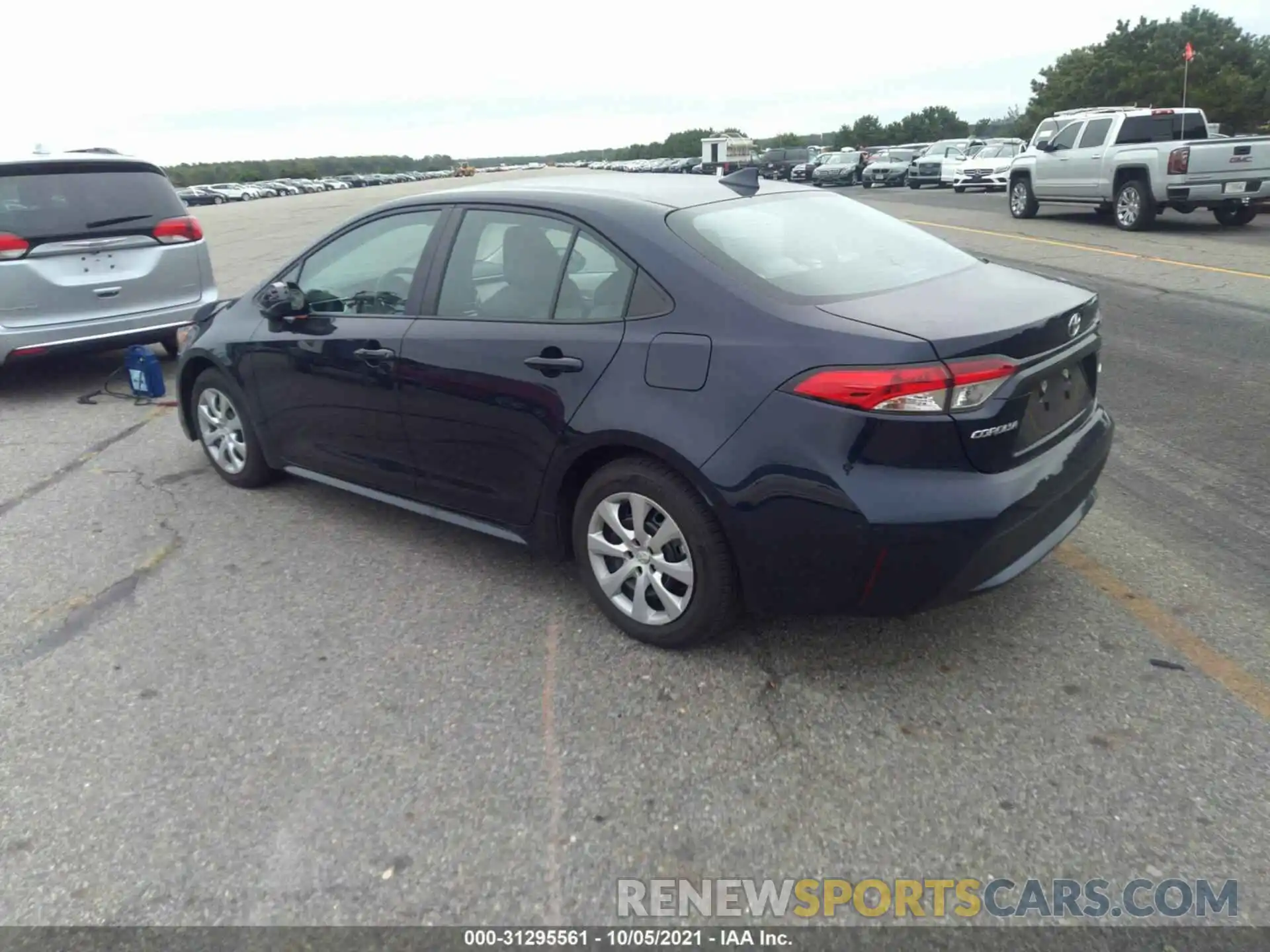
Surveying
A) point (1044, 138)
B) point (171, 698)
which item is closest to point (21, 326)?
point (171, 698)

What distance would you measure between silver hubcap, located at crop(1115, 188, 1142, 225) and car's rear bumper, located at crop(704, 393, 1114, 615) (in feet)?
51.5

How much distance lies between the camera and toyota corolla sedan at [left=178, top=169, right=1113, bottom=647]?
3.06 meters

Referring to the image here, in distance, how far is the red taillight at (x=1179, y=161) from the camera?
1556 cm

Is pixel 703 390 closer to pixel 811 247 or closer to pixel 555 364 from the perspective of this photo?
pixel 555 364

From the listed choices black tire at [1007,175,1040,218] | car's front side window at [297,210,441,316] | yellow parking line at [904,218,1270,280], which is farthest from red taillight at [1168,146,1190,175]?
car's front side window at [297,210,441,316]

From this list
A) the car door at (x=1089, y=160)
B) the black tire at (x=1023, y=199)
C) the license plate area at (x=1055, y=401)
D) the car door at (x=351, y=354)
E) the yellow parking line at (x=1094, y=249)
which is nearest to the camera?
the license plate area at (x=1055, y=401)

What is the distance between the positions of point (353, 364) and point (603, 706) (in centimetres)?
203

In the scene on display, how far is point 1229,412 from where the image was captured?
621cm

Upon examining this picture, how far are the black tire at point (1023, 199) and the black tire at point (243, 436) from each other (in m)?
17.9

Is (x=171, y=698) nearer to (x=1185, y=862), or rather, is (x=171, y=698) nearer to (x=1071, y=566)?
(x=1185, y=862)

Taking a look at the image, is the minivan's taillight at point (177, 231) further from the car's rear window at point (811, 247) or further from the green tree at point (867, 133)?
the green tree at point (867, 133)

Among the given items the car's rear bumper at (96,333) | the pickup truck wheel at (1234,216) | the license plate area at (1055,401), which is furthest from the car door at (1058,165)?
the license plate area at (1055,401)

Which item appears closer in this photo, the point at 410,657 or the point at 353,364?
the point at 410,657

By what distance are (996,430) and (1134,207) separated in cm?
1609
